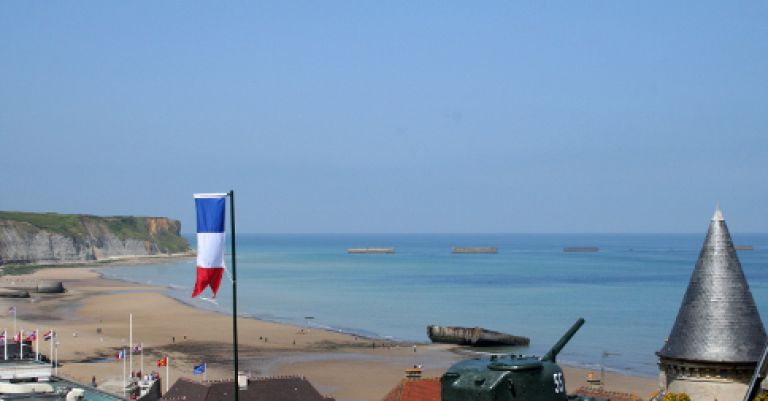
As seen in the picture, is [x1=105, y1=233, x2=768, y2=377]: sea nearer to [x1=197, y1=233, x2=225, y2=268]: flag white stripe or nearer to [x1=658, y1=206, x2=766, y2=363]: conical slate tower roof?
[x1=658, y1=206, x2=766, y2=363]: conical slate tower roof

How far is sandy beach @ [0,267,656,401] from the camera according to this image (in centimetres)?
5666

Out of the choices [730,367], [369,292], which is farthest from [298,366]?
[369,292]

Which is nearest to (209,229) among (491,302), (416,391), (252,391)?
(416,391)

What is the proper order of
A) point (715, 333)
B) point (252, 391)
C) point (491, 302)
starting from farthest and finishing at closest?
1. point (491, 302)
2. point (252, 391)
3. point (715, 333)

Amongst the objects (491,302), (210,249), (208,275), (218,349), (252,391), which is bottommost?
(218,349)

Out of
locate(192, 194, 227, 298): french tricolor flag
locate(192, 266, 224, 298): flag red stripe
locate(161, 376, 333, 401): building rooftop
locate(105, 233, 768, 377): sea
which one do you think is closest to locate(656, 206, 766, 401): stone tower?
locate(192, 266, 224, 298): flag red stripe

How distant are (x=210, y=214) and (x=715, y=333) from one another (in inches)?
368

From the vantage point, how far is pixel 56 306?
108625 millimetres

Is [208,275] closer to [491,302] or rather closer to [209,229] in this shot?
[209,229]

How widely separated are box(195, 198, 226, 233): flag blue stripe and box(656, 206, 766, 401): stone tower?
8.85m

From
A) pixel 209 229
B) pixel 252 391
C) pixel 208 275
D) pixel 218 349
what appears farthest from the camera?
pixel 218 349

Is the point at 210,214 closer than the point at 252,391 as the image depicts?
Yes

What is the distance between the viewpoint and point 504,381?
11.1 meters

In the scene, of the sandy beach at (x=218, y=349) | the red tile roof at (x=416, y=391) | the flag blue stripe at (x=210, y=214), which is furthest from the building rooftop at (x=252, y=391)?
the flag blue stripe at (x=210, y=214)
